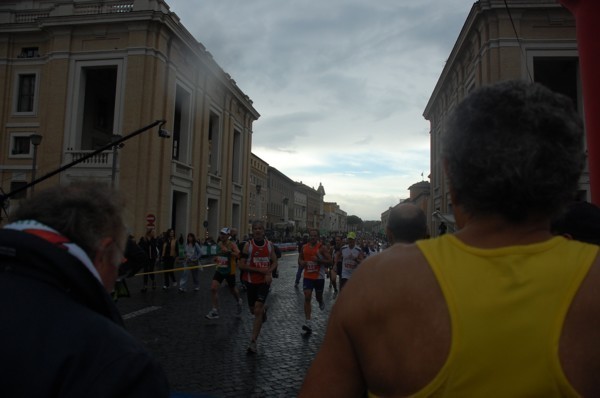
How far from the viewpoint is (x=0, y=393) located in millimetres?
1027

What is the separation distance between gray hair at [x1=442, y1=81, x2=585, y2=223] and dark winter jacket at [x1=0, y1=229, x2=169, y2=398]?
0.98m

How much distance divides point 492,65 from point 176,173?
19.7 m

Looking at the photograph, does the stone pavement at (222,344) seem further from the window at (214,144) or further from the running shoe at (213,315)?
the window at (214,144)

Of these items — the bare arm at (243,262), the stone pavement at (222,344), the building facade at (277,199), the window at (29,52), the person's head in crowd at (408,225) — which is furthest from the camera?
the building facade at (277,199)

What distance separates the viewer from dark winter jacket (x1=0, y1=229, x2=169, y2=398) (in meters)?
1.04

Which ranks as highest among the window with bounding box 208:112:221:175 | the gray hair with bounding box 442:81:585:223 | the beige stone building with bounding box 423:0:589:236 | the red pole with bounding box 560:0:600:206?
the beige stone building with bounding box 423:0:589:236

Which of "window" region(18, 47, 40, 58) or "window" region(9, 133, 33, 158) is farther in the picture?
"window" region(18, 47, 40, 58)

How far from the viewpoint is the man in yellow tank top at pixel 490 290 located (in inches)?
43.3

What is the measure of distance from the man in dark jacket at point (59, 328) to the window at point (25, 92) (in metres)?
33.6

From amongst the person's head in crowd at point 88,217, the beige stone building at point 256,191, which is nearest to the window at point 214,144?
A: the beige stone building at point 256,191

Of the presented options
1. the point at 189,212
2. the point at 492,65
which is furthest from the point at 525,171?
the point at 189,212

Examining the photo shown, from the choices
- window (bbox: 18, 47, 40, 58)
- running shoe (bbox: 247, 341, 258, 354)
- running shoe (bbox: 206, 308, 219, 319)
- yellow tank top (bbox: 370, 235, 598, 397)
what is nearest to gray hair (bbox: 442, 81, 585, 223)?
yellow tank top (bbox: 370, 235, 598, 397)

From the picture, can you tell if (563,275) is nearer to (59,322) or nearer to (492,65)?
(59,322)

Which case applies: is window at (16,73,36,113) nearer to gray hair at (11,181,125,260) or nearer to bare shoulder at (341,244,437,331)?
gray hair at (11,181,125,260)
